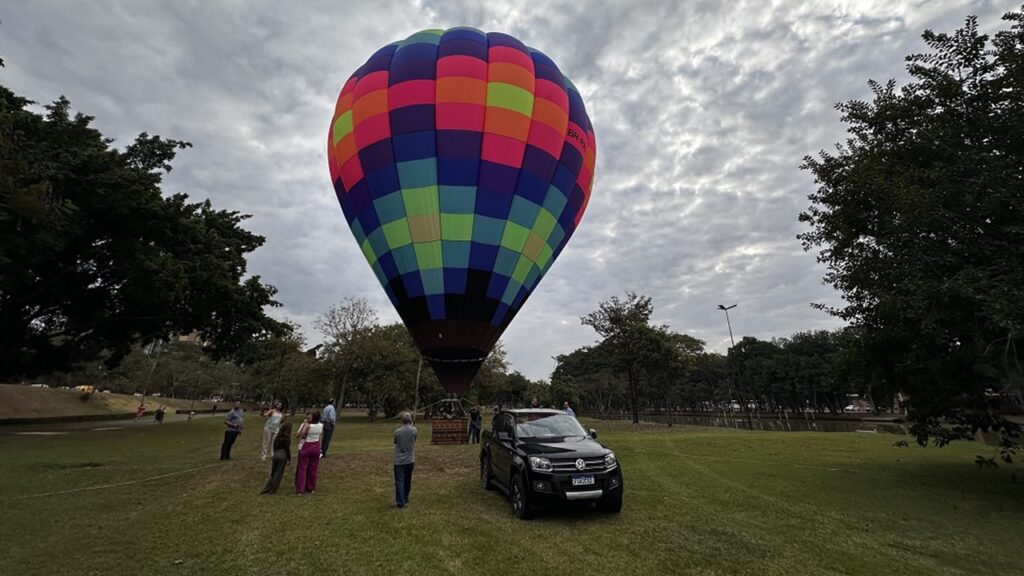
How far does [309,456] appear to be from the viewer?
10219mm

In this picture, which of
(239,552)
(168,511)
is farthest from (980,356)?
(168,511)

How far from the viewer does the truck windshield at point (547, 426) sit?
928 centimetres

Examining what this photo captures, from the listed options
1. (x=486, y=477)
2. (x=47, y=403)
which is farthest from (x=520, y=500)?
(x=47, y=403)

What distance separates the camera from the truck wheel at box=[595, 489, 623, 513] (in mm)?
8070

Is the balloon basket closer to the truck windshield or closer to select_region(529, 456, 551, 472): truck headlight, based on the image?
the truck windshield

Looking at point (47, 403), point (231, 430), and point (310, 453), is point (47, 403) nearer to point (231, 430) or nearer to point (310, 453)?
point (231, 430)

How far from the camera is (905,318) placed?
1005cm

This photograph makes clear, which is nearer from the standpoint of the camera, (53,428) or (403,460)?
(403,460)

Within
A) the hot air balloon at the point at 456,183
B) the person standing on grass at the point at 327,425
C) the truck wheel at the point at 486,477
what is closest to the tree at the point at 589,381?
the hot air balloon at the point at 456,183

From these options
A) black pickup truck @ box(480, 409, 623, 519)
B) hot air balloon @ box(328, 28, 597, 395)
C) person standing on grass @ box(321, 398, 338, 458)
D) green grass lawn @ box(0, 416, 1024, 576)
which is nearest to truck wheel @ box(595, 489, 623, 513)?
black pickup truck @ box(480, 409, 623, 519)

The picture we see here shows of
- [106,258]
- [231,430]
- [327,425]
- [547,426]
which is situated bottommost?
[231,430]

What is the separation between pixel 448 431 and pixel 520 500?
1155 centimetres

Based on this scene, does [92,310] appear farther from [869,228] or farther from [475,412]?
[869,228]

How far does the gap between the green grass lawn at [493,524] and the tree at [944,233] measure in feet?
8.59
